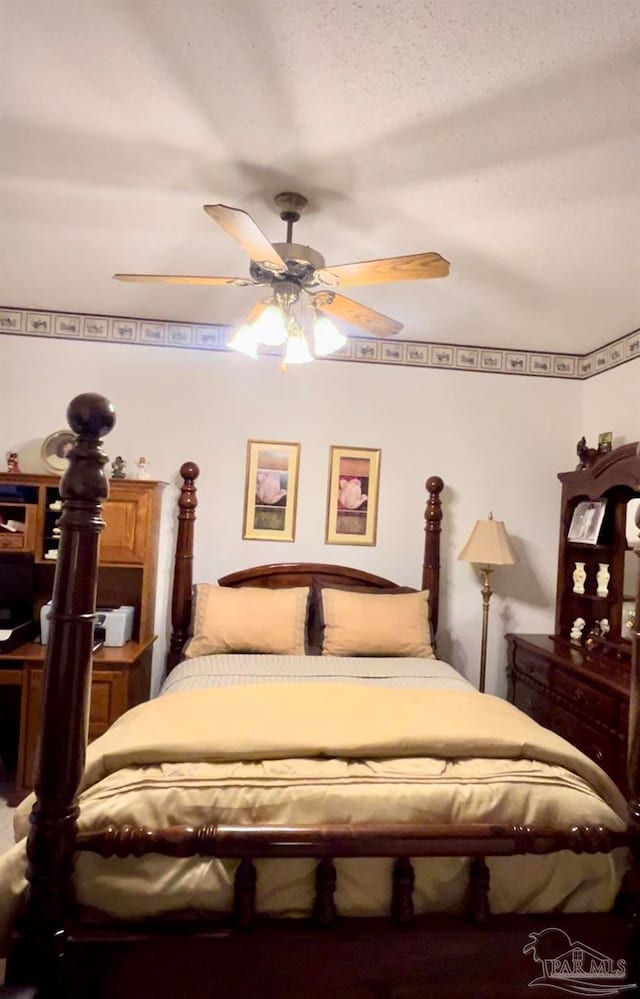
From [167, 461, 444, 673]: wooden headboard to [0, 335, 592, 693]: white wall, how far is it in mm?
113

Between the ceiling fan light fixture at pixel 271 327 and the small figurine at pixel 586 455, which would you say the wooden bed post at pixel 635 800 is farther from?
the small figurine at pixel 586 455

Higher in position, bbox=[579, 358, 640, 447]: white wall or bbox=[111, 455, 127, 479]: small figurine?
bbox=[579, 358, 640, 447]: white wall

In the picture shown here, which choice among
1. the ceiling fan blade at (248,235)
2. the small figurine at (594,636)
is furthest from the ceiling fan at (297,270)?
the small figurine at (594,636)

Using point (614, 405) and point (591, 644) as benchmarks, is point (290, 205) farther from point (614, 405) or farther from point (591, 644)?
point (591, 644)

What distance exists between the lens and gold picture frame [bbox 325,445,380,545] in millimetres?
3443

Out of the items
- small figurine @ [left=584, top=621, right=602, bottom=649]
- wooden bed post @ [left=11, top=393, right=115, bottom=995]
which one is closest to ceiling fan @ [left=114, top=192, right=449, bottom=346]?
wooden bed post @ [left=11, top=393, right=115, bottom=995]

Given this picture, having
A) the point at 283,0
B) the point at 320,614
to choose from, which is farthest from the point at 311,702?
the point at 283,0

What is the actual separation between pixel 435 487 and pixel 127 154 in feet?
7.35

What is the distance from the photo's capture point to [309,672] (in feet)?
8.71

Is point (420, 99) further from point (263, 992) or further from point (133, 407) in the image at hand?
point (133, 407)

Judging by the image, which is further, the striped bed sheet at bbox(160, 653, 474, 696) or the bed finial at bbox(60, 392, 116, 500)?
the striped bed sheet at bbox(160, 653, 474, 696)

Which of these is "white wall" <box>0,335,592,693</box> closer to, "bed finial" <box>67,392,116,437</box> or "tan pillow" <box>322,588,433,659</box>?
"tan pillow" <box>322,588,433,659</box>

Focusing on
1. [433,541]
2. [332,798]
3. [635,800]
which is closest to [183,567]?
[433,541]

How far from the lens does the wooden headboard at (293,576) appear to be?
3182mm
